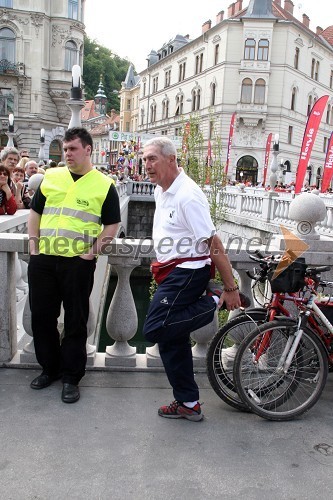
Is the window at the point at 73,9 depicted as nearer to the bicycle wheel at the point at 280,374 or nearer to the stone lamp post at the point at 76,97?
the stone lamp post at the point at 76,97

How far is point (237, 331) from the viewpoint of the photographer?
11.5 ft

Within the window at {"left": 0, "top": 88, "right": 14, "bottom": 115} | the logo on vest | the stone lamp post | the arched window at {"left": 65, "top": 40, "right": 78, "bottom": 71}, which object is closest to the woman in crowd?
the stone lamp post

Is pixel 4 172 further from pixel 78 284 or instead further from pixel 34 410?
pixel 34 410

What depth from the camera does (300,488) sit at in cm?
258

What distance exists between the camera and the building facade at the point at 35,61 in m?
41.1

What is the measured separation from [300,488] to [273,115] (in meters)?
50.8

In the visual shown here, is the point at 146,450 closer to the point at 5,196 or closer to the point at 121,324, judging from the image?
the point at 121,324

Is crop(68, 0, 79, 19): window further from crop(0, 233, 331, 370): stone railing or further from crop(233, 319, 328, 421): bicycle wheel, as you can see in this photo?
crop(233, 319, 328, 421): bicycle wheel

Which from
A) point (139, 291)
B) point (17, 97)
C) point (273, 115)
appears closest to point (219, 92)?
point (273, 115)

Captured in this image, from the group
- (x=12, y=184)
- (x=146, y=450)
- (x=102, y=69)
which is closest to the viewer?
(x=146, y=450)

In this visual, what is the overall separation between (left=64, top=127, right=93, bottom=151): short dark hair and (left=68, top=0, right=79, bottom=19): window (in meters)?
44.0

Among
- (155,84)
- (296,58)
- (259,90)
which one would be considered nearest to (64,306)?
(259,90)

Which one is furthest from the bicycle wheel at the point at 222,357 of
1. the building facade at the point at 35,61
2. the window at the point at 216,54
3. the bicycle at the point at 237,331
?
the window at the point at 216,54

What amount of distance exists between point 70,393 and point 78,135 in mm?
1805
